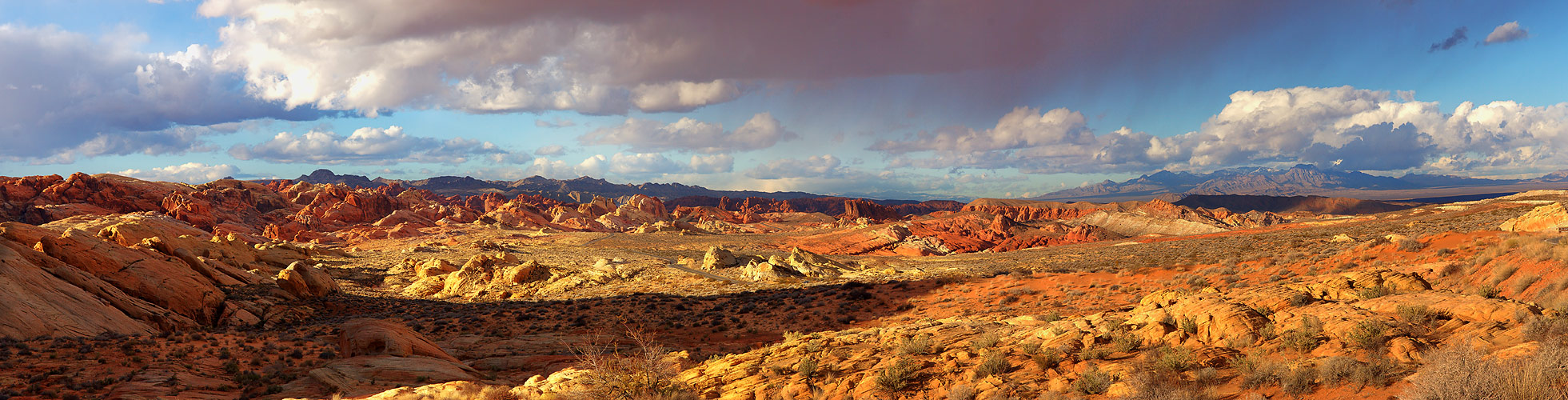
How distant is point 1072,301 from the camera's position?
22.1m

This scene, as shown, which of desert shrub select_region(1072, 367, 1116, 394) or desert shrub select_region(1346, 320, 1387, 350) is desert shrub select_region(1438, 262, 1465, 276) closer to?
desert shrub select_region(1346, 320, 1387, 350)

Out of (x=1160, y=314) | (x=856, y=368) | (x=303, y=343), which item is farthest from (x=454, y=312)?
(x=1160, y=314)

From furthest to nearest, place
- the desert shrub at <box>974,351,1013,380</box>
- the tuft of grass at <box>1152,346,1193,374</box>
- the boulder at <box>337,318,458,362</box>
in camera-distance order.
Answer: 1. the boulder at <box>337,318,458,362</box>
2. the desert shrub at <box>974,351,1013,380</box>
3. the tuft of grass at <box>1152,346,1193,374</box>

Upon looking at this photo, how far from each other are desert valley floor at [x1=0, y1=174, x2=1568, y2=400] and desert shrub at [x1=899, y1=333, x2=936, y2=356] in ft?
0.28

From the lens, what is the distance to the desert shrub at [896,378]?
9.68 meters

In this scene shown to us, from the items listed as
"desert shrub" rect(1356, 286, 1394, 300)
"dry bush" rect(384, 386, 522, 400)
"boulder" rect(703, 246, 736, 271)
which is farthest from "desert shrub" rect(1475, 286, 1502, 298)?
"boulder" rect(703, 246, 736, 271)

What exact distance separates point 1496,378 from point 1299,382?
Result: 5.69 ft

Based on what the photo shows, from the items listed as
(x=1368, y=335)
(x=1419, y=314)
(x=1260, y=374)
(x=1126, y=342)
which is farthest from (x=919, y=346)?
(x=1419, y=314)

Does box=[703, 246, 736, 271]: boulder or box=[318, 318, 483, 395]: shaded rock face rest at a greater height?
box=[318, 318, 483, 395]: shaded rock face

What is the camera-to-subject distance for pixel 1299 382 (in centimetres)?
727

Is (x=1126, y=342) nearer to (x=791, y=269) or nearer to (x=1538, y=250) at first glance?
(x=1538, y=250)

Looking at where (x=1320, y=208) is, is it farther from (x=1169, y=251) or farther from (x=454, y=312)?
(x=454, y=312)

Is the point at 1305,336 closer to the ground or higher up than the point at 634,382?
higher up

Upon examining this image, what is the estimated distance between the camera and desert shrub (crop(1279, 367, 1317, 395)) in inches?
285
